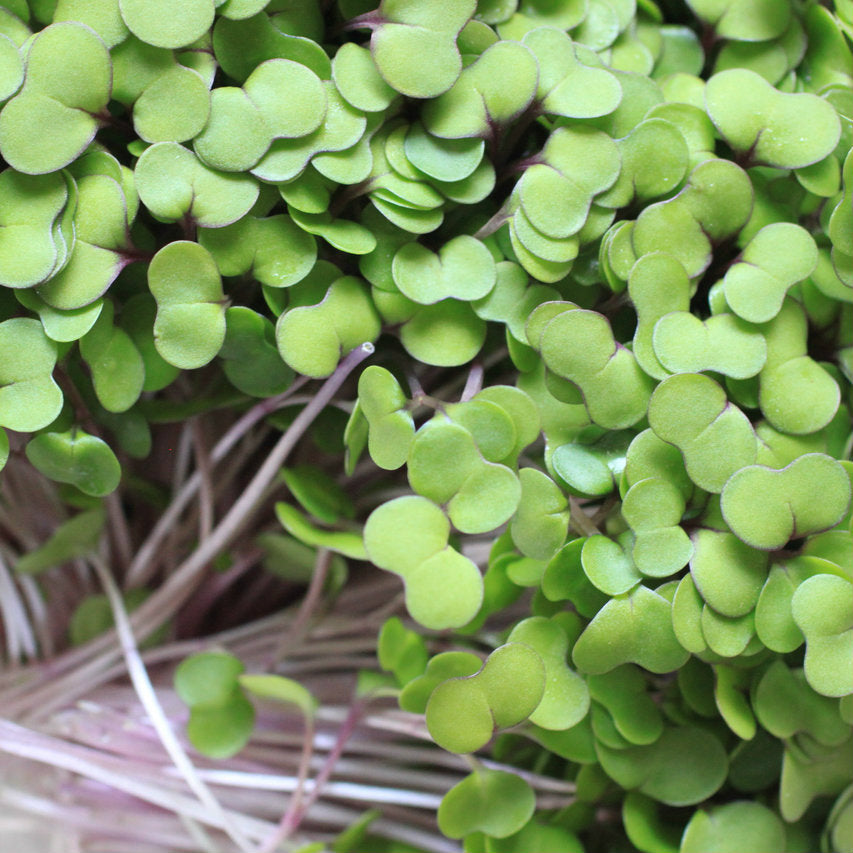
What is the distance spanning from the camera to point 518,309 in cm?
59

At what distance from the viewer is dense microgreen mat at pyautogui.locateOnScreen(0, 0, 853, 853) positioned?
0.52 metres

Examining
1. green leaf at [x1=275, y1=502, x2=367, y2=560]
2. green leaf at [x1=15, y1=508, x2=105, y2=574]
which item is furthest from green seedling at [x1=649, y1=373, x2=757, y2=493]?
green leaf at [x1=15, y1=508, x2=105, y2=574]

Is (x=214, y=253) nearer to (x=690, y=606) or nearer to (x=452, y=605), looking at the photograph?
(x=452, y=605)

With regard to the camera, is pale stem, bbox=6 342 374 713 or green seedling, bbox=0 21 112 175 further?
pale stem, bbox=6 342 374 713

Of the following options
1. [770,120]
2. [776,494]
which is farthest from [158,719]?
[770,120]

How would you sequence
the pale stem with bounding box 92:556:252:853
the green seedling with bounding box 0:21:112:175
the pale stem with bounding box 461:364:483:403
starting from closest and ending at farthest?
the green seedling with bounding box 0:21:112:175
the pale stem with bounding box 461:364:483:403
the pale stem with bounding box 92:556:252:853

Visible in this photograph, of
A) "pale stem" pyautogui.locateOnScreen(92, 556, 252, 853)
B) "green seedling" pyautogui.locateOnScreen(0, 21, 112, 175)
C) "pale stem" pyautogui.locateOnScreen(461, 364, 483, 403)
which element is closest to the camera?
"green seedling" pyautogui.locateOnScreen(0, 21, 112, 175)

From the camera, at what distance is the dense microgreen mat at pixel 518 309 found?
1.72 feet

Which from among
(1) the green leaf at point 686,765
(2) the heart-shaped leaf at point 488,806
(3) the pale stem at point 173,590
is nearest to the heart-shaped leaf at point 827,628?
(1) the green leaf at point 686,765

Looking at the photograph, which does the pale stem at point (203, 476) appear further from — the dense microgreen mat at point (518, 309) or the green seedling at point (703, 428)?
the green seedling at point (703, 428)

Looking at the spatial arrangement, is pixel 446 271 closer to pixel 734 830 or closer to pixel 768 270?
pixel 768 270

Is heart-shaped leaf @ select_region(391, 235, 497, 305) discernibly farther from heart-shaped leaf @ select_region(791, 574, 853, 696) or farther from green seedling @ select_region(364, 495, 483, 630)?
heart-shaped leaf @ select_region(791, 574, 853, 696)

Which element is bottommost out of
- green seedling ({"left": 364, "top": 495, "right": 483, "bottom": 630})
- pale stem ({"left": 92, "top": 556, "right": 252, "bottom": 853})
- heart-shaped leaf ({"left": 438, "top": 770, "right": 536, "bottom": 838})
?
pale stem ({"left": 92, "top": 556, "right": 252, "bottom": 853})

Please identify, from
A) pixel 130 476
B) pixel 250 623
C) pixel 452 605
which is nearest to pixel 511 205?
pixel 452 605
